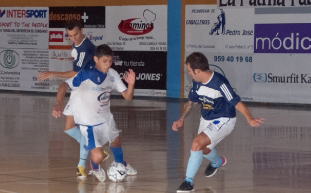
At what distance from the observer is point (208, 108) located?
28.7 feet

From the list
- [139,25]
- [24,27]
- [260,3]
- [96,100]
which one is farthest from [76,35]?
[24,27]

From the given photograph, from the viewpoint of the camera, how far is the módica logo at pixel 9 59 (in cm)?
2577

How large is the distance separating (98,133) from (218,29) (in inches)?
536

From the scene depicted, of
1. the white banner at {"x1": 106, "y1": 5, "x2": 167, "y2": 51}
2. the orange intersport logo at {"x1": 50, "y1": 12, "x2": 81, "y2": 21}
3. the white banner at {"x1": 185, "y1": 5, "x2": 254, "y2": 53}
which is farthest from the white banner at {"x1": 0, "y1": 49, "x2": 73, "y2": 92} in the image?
the white banner at {"x1": 185, "y1": 5, "x2": 254, "y2": 53}

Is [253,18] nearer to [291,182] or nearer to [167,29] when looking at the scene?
[167,29]

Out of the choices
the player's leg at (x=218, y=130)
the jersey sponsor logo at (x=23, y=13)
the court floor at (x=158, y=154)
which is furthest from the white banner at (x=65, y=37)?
the player's leg at (x=218, y=130)

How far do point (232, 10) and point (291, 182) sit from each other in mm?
13288

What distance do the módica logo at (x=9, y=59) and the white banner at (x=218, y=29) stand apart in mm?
6868

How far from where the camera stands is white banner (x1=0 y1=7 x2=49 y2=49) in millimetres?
25270

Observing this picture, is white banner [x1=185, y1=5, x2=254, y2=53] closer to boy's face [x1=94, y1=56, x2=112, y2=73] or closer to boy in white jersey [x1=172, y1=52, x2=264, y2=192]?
boy in white jersey [x1=172, y1=52, x2=264, y2=192]

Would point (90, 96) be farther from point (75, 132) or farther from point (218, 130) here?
point (218, 130)

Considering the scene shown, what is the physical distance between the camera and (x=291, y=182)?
8.94 meters

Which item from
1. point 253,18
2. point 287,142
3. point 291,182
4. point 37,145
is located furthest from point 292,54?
point 291,182

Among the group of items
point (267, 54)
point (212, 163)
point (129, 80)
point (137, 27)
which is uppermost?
point (137, 27)
